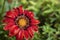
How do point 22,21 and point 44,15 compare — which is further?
point 44,15

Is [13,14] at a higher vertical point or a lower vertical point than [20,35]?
higher

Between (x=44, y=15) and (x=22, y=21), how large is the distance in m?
0.34

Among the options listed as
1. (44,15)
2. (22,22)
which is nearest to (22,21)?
(22,22)

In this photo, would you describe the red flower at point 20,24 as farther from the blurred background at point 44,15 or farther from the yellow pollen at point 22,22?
the blurred background at point 44,15

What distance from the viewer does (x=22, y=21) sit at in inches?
50.3

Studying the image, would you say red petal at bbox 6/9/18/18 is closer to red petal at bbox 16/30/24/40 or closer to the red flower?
the red flower

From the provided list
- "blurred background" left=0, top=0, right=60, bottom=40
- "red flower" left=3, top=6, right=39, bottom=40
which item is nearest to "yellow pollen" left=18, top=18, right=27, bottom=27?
"red flower" left=3, top=6, right=39, bottom=40

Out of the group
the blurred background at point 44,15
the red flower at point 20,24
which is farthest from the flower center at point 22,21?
the blurred background at point 44,15

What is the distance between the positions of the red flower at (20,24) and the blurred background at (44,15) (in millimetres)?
104

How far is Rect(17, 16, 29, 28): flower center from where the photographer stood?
1.26m

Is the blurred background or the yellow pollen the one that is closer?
the yellow pollen

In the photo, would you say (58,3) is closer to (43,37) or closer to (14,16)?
(43,37)

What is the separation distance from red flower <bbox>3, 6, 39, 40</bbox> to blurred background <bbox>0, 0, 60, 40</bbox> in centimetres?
10

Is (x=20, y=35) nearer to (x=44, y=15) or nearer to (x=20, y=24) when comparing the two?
(x=20, y=24)
